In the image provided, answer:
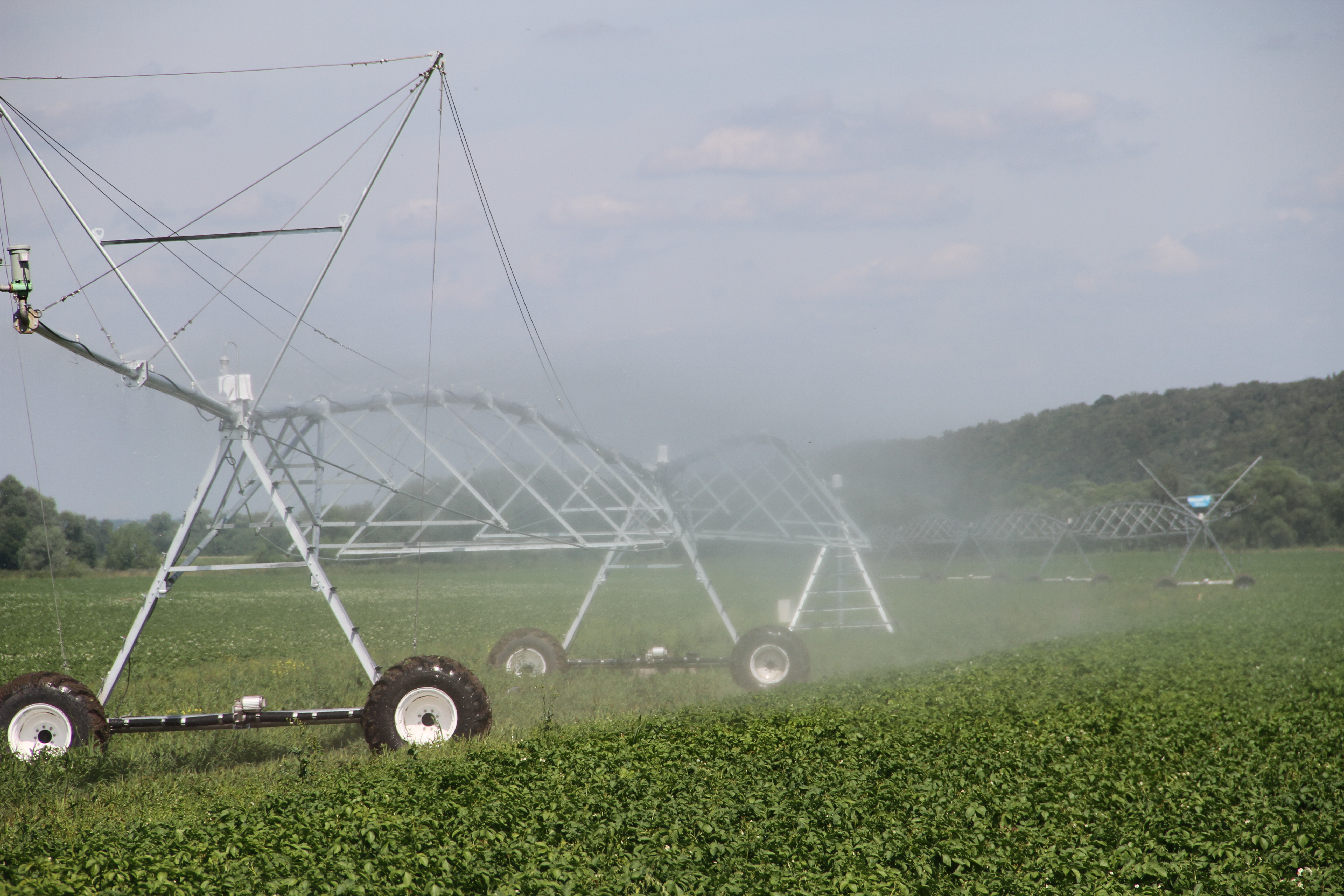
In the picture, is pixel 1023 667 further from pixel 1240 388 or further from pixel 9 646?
pixel 1240 388

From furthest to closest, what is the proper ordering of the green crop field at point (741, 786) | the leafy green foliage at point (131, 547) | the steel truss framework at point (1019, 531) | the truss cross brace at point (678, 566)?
the steel truss framework at point (1019, 531) < the leafy green foliage at point (131, 547) < the truss cross brace at point (678, 566) < the green crop field at point (741, 786)

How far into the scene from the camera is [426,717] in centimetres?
1059

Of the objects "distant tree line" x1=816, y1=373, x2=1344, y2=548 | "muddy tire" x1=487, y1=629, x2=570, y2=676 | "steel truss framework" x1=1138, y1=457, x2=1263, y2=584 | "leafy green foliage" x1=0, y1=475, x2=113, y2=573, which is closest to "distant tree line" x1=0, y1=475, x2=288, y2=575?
"leafy green foliage" x1=0, y1=475, x2=113, y2=573

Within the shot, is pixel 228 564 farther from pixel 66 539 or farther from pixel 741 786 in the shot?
pixel 66 539

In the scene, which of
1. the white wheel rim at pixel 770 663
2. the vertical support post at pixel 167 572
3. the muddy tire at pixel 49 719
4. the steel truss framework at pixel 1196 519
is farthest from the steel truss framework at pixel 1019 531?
the muddy tire at pixel 49 719

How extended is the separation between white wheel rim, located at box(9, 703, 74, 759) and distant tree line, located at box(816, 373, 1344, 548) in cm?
3593

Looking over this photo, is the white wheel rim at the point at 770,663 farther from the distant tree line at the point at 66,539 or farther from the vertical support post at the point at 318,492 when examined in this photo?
the distant tree line at the point at 66,539

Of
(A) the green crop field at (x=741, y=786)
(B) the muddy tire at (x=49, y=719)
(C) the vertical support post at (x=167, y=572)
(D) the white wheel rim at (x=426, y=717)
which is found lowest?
(A) the green crop field at (x=741, y=786)


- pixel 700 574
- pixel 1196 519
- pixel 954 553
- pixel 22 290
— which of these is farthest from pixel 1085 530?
pixel 22 290

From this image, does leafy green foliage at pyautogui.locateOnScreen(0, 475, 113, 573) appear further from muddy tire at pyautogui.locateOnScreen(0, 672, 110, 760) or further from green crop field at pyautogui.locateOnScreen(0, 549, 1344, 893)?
muddy tire at pyautogui.locateOnScreen(0, 672, 110, 760)

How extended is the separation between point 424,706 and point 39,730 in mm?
3672

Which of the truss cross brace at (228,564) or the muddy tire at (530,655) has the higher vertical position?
the truss cross brace at (228,564)

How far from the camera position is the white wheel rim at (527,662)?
16.7 meters

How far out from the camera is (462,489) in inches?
569
